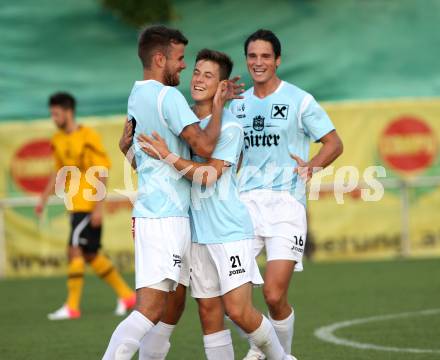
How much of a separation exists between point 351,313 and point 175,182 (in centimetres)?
475

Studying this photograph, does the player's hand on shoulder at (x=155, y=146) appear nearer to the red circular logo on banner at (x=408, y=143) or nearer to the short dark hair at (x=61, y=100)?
the short dark hair at (x=61, y=100)

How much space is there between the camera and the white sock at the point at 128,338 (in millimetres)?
6345

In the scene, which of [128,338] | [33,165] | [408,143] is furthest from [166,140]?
[408,143]

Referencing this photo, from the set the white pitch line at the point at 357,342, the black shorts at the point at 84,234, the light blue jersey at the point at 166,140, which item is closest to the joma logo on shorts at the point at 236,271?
the light blue jersey at the point at 166,140

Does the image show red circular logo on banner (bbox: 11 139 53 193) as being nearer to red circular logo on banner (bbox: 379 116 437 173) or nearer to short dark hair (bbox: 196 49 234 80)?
red circular logo on banner (bbox: 379 116 437 173)

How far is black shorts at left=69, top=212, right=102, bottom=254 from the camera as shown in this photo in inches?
463

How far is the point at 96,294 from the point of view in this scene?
45.5ft

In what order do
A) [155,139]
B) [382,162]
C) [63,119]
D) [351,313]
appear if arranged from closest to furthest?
1. [155,139]
2. [351,313]
3. [63,119]
4. [382,162]

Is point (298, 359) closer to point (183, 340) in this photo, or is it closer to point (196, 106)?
point (183, 340)

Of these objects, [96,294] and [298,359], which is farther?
[96,294]

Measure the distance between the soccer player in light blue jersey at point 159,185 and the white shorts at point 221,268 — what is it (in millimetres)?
221

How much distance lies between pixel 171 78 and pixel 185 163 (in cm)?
55

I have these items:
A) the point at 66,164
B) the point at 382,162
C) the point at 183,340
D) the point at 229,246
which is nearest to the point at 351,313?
the point at 183,340

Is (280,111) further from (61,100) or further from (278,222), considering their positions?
(61,100)
